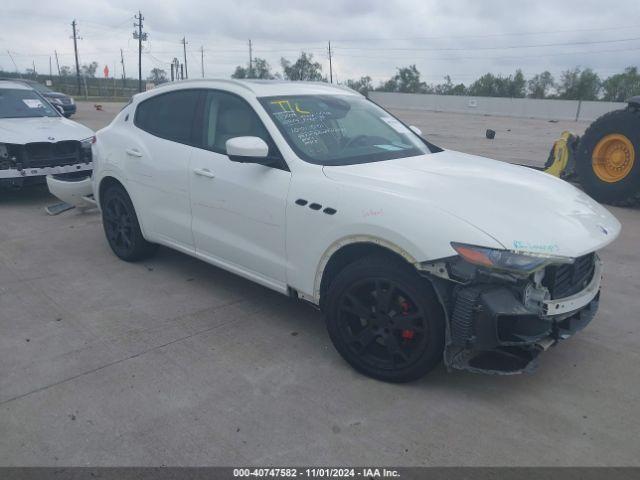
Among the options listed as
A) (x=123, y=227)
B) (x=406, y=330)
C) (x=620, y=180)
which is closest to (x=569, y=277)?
(x=406, y=330)

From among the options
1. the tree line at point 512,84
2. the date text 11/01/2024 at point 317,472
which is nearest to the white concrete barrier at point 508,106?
the tree line at point 512,84

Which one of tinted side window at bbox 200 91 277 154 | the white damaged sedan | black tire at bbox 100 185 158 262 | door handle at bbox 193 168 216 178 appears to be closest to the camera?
tinted side window at bbox 200 91 277 154

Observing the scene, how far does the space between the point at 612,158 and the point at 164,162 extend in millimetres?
6637

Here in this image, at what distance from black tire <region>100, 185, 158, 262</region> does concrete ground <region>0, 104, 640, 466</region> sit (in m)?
0.53

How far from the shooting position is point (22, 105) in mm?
8602

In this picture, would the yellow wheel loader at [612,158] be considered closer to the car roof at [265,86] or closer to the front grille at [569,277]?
the car roof at [265,86]

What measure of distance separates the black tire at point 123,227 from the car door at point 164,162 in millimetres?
230

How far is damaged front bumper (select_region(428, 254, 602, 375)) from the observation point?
282cm

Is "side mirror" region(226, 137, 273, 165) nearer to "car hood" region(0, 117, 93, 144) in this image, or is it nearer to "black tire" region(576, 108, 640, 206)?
"car hood" region(0, 117, 93, 144)

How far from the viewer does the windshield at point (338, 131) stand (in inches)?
150

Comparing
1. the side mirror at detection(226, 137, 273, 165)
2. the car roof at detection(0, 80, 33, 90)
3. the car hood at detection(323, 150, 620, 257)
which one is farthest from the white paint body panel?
the car roof at detection(0, 80, 33, 90)

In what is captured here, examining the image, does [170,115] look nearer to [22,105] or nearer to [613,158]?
[22,105]

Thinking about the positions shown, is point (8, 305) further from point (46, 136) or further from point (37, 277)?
point (46, 136)

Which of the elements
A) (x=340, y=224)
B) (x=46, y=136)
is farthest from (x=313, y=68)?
(x=340, y=224)
